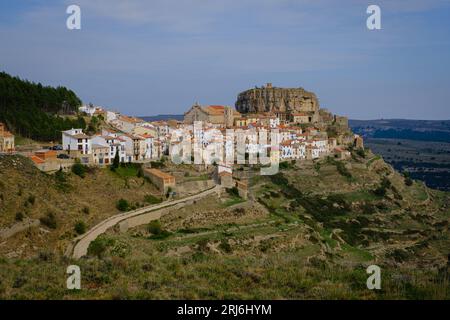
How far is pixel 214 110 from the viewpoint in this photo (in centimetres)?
6481

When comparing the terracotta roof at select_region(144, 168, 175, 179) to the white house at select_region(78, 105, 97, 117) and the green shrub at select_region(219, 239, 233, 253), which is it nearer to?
the green shrub at select_region(219, 239, 233, 253)

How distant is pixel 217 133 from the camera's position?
50344 millimetres

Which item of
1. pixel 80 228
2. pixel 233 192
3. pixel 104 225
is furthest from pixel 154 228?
pixel 233 192

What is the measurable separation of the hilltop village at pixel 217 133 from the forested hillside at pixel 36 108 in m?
2.53

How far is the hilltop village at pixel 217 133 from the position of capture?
35062mm

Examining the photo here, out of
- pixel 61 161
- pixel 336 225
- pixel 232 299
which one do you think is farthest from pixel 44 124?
pixel 232 299

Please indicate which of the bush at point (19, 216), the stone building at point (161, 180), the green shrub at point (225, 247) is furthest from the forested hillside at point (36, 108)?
the green shrub at point (225, 247)

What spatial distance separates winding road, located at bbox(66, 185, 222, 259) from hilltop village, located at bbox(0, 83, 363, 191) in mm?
6035

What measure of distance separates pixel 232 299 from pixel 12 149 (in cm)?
2864

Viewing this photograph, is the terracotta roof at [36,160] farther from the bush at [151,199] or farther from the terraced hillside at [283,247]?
the bush at [151,199]

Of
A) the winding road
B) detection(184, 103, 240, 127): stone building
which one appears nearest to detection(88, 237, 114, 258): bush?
the winding road

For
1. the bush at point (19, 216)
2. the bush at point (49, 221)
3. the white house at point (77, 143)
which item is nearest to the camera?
the bush at point (19, 216)

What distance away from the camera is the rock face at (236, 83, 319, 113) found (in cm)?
7619
